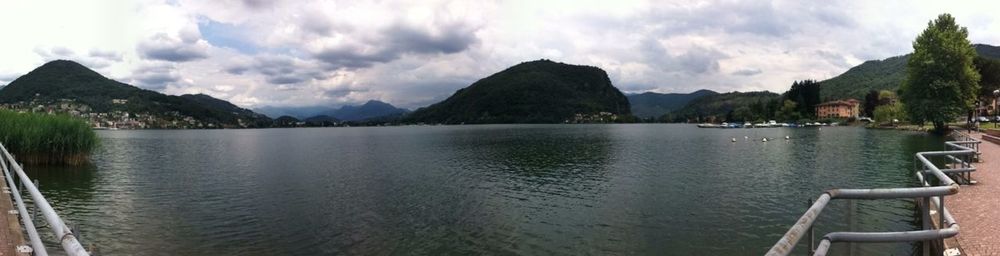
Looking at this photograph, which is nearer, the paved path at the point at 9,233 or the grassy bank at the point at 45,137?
the paved path at the point at 9,233

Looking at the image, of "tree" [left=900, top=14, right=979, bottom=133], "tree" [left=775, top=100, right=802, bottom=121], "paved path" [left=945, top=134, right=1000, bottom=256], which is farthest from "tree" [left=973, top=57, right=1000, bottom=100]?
"tree" [left=775, top=100, right=802, bottom=121]

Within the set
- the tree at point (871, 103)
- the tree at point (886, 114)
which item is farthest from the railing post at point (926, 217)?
the tree at point (871, 103)

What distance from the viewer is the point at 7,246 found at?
9.02 meters

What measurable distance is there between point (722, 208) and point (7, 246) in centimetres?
2221

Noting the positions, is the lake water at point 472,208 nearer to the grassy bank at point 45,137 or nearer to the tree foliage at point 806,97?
the grassy bank at point 45,137

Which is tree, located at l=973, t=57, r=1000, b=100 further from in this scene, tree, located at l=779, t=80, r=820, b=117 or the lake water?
tree, located at l=779, t=80, r=820, b=117

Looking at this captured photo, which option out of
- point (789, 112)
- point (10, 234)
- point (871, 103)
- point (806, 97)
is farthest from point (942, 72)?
point (806, 97)

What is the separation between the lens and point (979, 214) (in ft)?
40.7

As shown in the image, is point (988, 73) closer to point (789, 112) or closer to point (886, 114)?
point (886, 114)

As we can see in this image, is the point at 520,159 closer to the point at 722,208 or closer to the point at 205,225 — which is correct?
the point at 722,208

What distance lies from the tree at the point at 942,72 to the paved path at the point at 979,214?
58.0m

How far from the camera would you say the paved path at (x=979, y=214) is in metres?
9.66

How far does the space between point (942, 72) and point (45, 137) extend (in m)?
92.4

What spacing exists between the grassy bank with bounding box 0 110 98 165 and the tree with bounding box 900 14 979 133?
3445 inches
